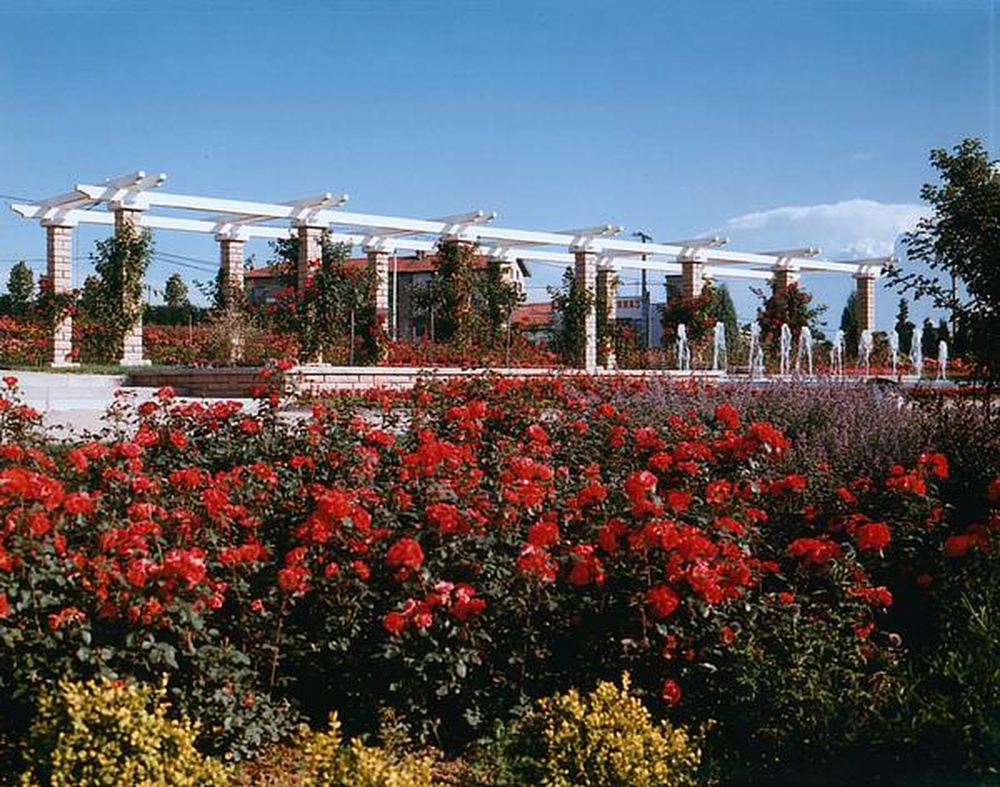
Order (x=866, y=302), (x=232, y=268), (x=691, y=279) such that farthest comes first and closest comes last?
(x=866, y=302), (x=691, y=279), (x=232, y=268)

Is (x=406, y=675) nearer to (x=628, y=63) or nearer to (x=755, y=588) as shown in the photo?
(x=755, y=588)

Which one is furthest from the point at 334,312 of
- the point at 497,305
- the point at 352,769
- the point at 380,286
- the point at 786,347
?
the point at 352,769

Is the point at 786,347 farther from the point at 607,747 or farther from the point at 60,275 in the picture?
the point at 607,747

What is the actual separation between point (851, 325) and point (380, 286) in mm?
19012

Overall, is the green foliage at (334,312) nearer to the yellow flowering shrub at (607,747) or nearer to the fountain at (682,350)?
the fountain at (682,350)

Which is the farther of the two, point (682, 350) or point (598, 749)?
point (682, 350)

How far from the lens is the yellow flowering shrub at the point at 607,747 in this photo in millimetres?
3043

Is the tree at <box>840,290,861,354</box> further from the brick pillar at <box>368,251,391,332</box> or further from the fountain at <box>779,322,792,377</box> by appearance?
the brick pillar at <box>368,251,391,332</box>

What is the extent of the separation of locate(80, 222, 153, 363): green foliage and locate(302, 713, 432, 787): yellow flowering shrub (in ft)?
56.4

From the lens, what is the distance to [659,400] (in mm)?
8641

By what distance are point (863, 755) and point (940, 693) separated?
0.40 metres

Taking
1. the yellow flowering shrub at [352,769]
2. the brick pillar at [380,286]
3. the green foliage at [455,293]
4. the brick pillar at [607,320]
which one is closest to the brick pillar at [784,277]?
the brick pillar at [607,320]

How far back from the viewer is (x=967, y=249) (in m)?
6.43

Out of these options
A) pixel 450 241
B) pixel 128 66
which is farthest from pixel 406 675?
pixel 450 241
